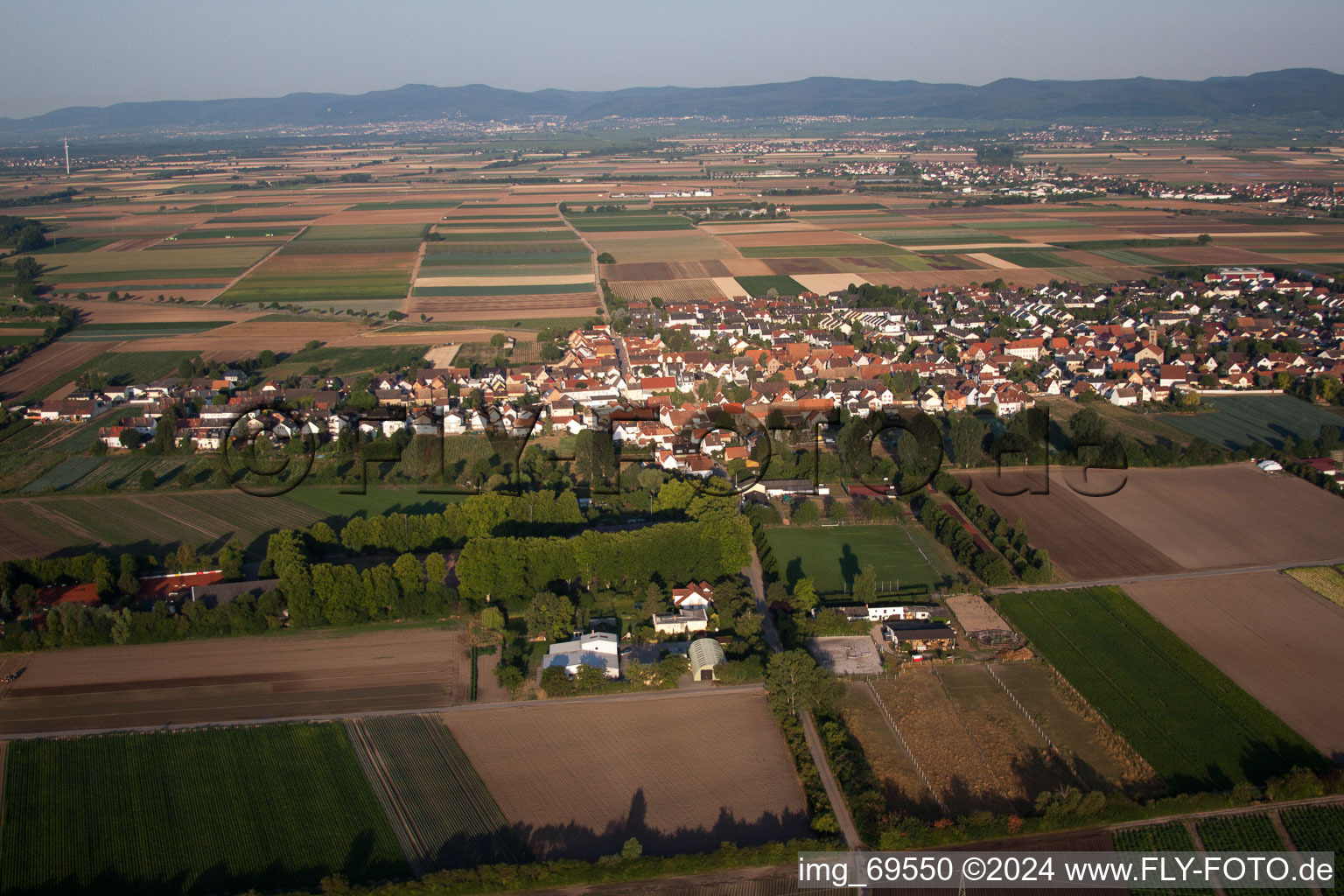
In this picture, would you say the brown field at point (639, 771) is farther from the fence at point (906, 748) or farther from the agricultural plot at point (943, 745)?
the agricultural plot at point (943, 745)

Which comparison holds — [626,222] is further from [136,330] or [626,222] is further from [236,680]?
[236,680]

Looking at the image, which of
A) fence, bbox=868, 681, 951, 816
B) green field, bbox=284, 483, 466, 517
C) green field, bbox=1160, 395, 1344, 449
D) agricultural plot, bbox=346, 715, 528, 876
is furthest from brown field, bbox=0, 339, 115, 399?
green field, bbox=1160, 395, 1344, 449

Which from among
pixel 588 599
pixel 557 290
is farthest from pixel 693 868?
pixel 557 290

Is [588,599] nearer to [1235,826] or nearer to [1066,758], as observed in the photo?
[1066,758]

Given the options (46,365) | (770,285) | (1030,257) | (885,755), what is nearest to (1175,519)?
(885,755)

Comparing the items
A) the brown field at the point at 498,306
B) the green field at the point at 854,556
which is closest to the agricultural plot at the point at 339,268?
the brown field at the point at 498,306

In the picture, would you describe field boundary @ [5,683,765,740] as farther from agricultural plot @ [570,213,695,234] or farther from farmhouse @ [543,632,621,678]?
agricultural plot @ [570,213,695,234]

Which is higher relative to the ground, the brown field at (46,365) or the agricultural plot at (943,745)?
the brown field at (46,365)

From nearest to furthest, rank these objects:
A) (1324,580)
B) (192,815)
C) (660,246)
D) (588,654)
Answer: (192,815) → (588,654) → (1324,580) → (660,246)
